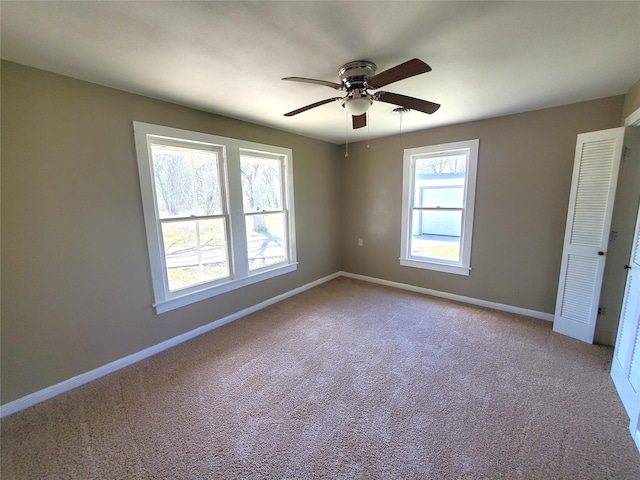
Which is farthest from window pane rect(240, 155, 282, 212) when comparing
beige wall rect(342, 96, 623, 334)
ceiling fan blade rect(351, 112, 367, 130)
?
beige wall rect(342, 96, 623, 334)

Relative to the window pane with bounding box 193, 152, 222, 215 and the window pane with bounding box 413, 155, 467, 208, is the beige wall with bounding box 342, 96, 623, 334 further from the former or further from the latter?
the window pane with bounding box 193, 152, 222, 215

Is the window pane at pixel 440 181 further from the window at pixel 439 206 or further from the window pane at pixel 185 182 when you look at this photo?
the window pane at pixel 185 182

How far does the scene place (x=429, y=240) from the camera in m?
3.83

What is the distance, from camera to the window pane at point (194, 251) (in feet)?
8.50

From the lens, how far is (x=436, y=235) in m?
3.75

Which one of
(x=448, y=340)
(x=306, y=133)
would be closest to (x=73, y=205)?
(x=306, y=133)

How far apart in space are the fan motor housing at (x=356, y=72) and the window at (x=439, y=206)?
2.11m

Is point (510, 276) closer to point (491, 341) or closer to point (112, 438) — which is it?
point (491, 341)

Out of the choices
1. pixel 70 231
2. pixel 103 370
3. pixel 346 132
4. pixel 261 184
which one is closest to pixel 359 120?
pixel 346 132

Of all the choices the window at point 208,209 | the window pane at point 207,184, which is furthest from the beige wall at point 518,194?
the window pane at point 207,184

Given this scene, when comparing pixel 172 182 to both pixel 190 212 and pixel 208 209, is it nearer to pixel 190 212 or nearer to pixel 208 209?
pixel 190 212

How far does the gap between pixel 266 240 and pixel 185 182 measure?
1271 millimetres

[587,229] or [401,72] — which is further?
[587,229]

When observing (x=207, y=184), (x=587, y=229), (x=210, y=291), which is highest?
(x=207, y=184)
